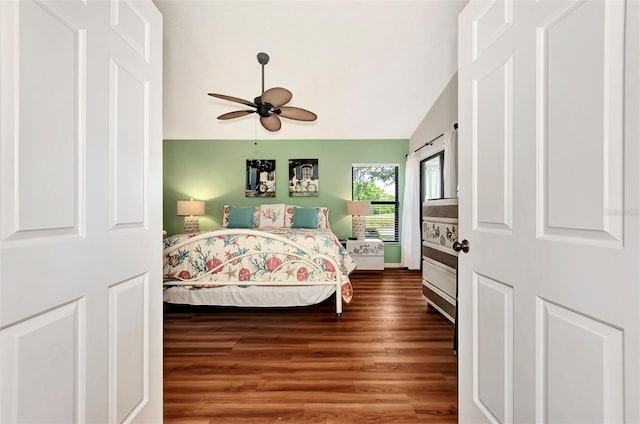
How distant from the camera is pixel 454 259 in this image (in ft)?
7.79

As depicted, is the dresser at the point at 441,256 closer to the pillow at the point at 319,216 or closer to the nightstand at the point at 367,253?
the nightstand at the point at 367,253

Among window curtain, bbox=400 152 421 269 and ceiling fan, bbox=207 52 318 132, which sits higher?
ceiling fan, bbox=207 52 318 132

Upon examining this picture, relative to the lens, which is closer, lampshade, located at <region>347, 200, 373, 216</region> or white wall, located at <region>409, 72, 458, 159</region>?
white wall, located at <region>409, 72, 458, 159</region>

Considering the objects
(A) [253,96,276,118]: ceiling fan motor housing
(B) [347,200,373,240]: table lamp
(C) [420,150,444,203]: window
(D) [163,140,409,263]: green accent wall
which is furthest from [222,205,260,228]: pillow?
(C) [420,150,444,203]: window

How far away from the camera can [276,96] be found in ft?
9.38

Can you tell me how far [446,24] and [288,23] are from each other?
1.53 meters

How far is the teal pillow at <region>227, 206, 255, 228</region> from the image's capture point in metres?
4.79

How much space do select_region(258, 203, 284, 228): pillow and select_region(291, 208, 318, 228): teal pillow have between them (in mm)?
237
